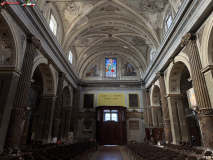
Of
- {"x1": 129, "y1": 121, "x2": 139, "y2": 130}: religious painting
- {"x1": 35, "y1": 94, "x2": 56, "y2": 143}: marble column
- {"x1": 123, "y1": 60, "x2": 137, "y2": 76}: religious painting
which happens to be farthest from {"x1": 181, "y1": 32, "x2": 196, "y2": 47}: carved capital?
{"x1": 123, "y1": 60, "x2": 137, "y2": 76}: religious painting

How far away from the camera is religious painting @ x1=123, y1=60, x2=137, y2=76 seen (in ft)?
69.5

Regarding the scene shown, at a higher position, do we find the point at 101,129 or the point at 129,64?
the point at 129,64

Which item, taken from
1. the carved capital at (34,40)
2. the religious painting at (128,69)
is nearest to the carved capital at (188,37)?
the carved capital at (34,40)

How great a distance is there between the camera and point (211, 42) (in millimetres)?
7133

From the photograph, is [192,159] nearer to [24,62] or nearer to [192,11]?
[192,11]

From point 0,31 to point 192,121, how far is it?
59.9 ft

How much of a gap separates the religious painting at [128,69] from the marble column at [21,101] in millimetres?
13995

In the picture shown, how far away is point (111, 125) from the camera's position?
17953 mm

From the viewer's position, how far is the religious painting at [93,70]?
69.9 ft

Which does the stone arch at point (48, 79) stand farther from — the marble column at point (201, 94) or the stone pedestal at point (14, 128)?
the marble column at point (201, 94)

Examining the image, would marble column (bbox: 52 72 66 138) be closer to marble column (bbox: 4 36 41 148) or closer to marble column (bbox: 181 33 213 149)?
marble column (bbox: 4 36 41 148)

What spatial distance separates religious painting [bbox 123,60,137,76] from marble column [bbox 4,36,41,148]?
13995 mm

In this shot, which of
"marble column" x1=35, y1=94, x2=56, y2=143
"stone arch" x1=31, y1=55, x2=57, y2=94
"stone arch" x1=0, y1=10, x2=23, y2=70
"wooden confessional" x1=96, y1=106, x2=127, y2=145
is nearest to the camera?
"stone arch" x1=0, y1=10, x2=23, y2=70

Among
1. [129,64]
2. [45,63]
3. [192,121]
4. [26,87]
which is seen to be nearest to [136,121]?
[192,121]
